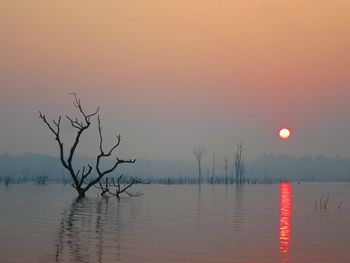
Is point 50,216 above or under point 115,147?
under

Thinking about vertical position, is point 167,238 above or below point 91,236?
below

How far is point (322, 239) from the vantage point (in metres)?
19.7

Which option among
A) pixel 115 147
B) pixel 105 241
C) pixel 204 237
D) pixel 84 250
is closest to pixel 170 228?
pixel 204 237

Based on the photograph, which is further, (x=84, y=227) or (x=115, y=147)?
(x=115, y=147)

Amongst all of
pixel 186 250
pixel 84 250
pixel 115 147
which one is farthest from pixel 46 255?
pixel 115 147

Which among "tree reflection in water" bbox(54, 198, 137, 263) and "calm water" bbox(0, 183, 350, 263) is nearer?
"tree reflection in water" bbox(54, 198, 137, 263)

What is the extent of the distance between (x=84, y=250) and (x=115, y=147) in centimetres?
3025

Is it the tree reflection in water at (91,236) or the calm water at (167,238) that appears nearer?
the tree reflection in water at (91,236)

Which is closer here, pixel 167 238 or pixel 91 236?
pixel 91 236

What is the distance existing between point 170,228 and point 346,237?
7508 millimetres

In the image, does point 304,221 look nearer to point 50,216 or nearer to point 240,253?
point 240,253

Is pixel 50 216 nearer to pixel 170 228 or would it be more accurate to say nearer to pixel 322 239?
pixel 170 228

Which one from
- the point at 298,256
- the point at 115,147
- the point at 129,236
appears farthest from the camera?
the point at 115,147

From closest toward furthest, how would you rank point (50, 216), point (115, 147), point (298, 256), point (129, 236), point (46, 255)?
point (46, 255) → point (298, 256) → point (129, 236) → point (50, 216) → point (115, 147)
